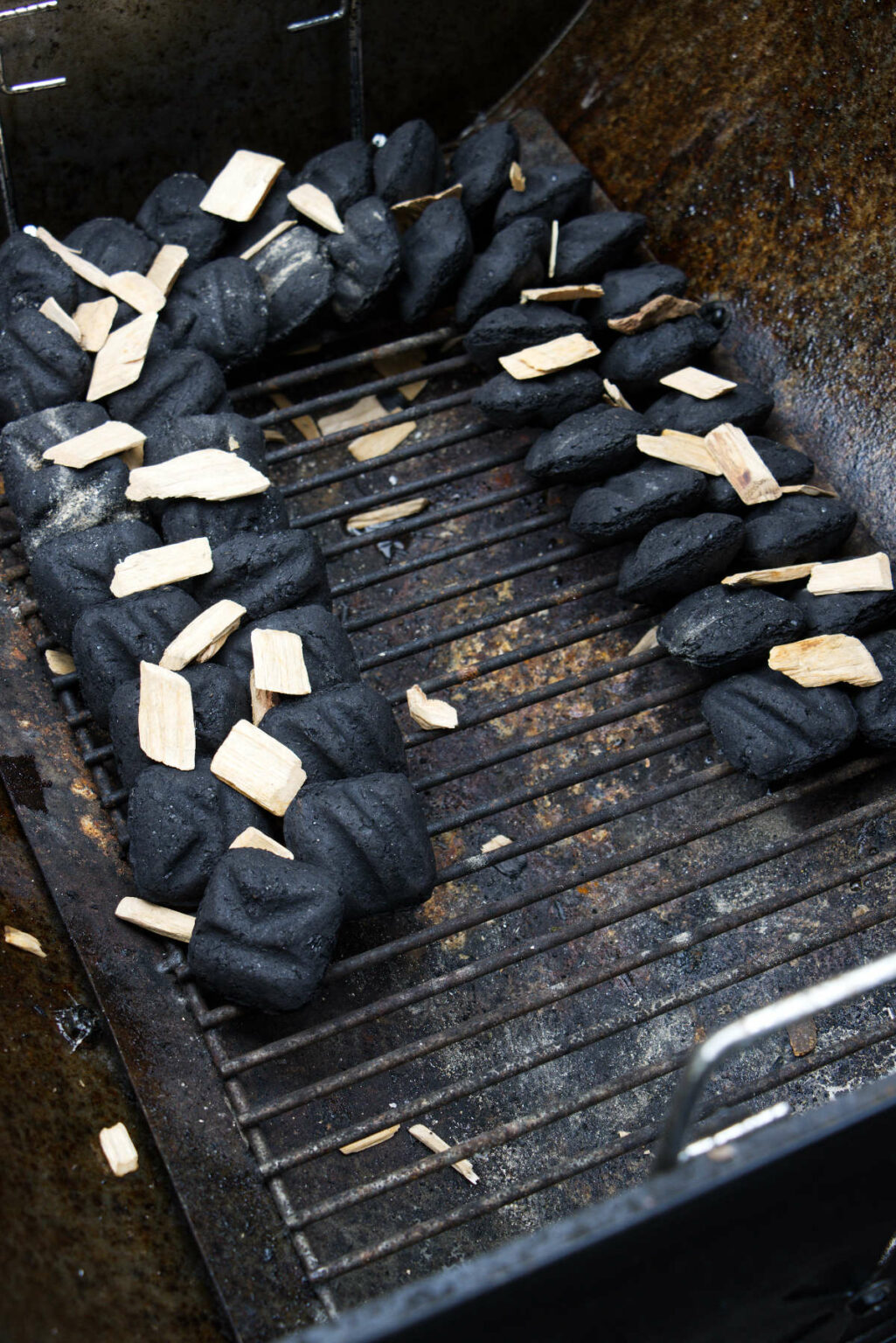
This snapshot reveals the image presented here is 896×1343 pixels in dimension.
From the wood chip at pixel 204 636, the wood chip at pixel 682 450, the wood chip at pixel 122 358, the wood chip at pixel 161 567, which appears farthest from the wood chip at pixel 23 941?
the wood chip at pixel 682 450

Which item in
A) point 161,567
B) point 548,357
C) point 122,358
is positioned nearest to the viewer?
point 161,567

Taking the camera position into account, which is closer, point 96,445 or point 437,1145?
point 437,1145

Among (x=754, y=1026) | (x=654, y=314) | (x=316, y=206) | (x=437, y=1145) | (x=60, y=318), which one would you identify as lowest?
(x=437, y=1145)

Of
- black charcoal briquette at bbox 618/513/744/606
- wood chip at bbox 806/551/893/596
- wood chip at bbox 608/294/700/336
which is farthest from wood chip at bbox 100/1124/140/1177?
wood chip at bbox 608/294/700/336

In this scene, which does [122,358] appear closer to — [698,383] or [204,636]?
[204,636]

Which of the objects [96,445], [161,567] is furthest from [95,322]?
[161,567]

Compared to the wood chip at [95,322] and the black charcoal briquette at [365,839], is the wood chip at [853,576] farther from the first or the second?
the wood chip at [95,322]

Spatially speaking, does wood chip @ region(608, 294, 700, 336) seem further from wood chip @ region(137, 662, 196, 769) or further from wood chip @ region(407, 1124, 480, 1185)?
wood chip @ region(407, 1124, 480, 1185)
